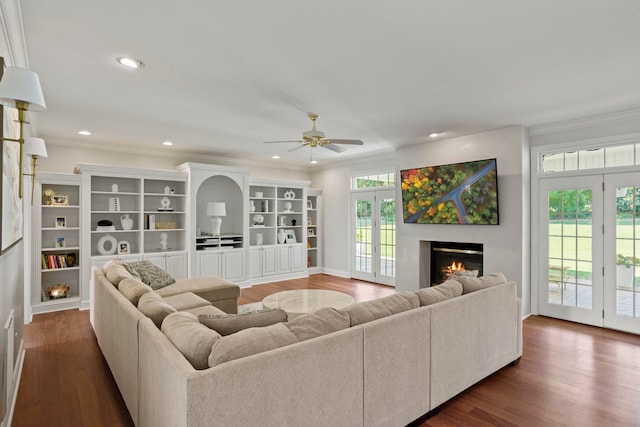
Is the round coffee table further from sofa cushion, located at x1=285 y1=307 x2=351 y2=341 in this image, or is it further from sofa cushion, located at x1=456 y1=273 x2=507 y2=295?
sofa cushion, located at x1=285 y1=307 x2=351 y2=341

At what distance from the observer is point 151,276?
13.8 feet

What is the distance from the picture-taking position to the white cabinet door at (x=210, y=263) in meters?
6.18

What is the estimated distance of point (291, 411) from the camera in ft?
5.34

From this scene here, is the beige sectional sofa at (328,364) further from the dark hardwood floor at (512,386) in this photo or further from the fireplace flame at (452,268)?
the fireplace flame at (452,268)

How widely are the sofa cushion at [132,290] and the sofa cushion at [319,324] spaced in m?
1.40

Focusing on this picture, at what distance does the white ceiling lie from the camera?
2.11m

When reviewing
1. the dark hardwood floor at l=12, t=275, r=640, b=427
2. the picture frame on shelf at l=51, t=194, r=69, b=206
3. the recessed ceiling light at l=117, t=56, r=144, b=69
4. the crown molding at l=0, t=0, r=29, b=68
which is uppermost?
the recessed ceiling light at l=117, t=56, r=144, b=69

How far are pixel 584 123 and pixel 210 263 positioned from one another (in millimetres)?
6043

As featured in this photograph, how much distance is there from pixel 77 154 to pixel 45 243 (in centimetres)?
149

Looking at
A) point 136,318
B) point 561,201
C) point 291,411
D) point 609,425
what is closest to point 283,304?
point 136,318

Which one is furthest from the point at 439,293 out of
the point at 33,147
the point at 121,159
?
the point at 121,159

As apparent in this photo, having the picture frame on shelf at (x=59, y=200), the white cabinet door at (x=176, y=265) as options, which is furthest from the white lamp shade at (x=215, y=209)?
the picture frame on shelf at (x=59, y=200)

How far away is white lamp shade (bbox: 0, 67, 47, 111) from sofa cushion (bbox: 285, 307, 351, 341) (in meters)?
1.75

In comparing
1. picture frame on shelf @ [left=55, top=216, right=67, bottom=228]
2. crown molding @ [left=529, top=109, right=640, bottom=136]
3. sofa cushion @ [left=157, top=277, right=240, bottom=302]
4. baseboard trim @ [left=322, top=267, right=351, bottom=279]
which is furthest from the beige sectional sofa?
baseboard trim @ [left=322, top=267, right=351, bottom=279]
